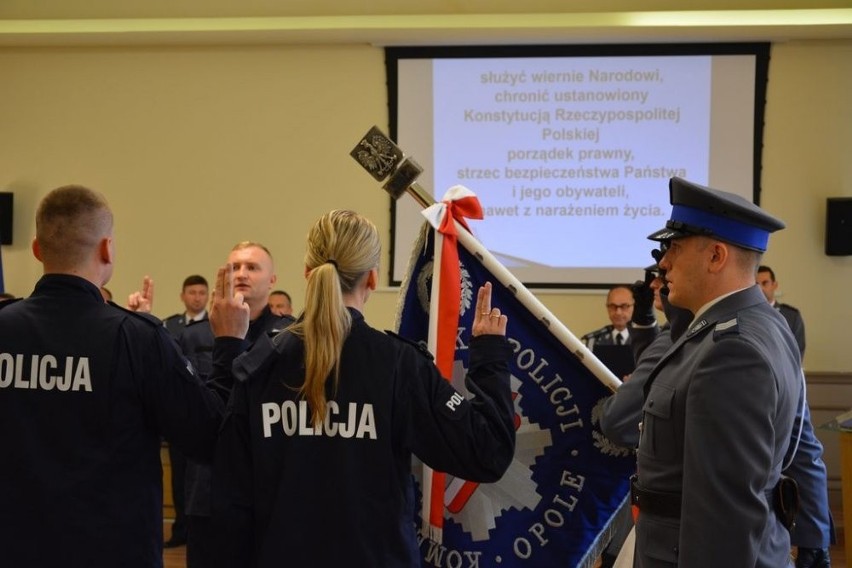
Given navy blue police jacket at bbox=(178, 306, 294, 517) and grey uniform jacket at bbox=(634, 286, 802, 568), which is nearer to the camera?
grey uniform jacket at bbox=(634, 286, 802, 568)

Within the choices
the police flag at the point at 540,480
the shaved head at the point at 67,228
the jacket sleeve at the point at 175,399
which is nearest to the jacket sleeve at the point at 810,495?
the police flag at the point at 540,480

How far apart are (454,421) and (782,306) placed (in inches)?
232

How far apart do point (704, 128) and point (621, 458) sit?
18.2 ft

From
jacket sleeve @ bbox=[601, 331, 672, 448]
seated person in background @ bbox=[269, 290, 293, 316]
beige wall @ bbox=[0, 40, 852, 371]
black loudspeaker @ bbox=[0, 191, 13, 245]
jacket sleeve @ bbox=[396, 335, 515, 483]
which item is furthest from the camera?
black loudspeaker @ bbox=[0, 191, 13, 245]

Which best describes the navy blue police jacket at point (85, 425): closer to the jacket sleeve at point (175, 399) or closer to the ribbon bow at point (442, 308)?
the jacket sleeve at point (175, 399)

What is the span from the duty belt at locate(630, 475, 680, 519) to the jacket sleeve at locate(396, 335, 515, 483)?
0.96 feet

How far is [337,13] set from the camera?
321 inches

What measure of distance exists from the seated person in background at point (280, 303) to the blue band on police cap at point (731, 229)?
560cm

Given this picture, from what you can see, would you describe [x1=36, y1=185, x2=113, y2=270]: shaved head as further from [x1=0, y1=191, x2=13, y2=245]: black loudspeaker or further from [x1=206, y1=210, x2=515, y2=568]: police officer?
[x1=0, y1=191, x2=13, y2=245]: black loudspeaker

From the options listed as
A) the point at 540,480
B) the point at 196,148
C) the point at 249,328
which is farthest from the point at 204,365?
the point at 196,148

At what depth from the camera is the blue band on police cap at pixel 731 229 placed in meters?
2.13

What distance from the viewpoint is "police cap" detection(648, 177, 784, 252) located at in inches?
83.3

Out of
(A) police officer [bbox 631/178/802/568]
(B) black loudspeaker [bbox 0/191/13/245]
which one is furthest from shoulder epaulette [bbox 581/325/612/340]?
(A) police officer [bbox 631/178/802/568]

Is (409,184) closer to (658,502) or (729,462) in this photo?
(658,502)
